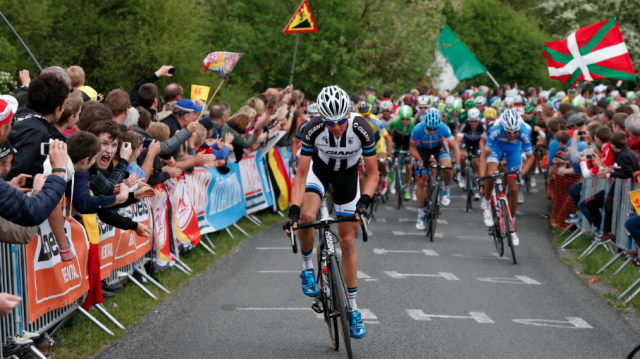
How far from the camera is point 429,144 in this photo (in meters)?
13.3

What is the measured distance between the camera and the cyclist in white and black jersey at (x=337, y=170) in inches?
239

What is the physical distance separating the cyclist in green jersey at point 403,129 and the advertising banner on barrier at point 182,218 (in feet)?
23.8

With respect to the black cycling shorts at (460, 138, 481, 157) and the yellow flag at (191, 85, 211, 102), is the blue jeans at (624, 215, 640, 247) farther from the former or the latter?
the black cycling shorts at (460, 138, 481, 157)

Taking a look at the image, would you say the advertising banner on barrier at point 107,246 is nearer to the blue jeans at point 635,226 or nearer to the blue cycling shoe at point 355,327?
the blue cycling shoe at point 355,327

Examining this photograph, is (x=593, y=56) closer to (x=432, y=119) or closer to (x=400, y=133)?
(x=400, y=133)

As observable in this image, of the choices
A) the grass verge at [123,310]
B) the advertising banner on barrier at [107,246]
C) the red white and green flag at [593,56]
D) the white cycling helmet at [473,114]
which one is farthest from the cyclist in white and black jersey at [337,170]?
the red white and green flag at [593,56]

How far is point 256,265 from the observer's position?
9789mm

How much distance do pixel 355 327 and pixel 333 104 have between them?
176 centimetres

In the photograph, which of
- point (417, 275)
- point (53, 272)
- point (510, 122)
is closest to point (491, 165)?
point (510, 122)

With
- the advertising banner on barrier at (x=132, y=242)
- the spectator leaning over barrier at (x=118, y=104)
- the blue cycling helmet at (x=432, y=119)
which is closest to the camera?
the advertising banner on barrier at (x=132, y=242)

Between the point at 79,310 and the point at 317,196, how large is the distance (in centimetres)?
223

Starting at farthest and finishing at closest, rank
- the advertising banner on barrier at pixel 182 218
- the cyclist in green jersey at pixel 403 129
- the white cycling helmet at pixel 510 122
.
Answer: the cyclist in green jersey at pixel 403 129 < the white cycling helmet at pixel 510 122 < the advertising banner on barrier at pixel 182 218

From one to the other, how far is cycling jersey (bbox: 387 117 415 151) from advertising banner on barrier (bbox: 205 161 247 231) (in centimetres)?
478

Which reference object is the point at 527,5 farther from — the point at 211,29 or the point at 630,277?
the point at 630,277
